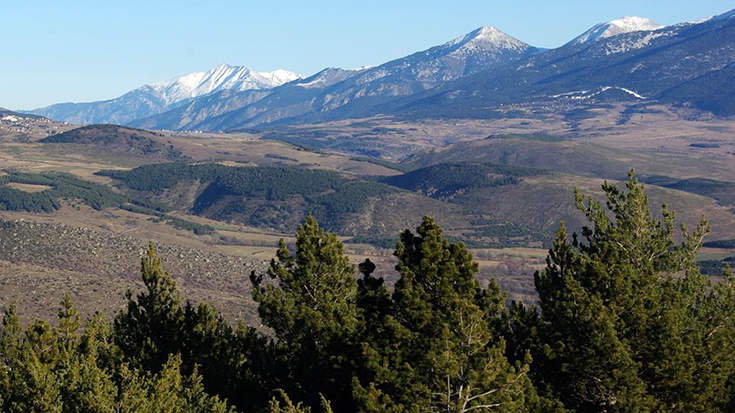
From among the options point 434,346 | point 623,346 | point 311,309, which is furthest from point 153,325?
point 623,346

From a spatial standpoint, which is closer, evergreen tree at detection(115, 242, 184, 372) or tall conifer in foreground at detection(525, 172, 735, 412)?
tall conifer in foreground at detection(525, 172, 735, 412)

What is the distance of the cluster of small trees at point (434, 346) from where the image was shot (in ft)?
109

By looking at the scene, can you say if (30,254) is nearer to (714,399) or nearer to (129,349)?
(129,349)

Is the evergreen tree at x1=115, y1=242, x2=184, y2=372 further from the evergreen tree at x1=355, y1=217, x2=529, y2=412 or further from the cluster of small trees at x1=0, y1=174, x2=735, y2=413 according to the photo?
the evergreen tree at x1=355, y1=217, x2=529, y2=412

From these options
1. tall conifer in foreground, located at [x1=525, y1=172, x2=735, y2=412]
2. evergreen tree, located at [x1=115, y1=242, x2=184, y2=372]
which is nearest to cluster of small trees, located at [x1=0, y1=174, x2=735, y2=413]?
tall conifer in foreground, located at [x1=525, y1=172, x2=735, y2=412]

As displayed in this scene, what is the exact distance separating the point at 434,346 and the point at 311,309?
11.4 meters

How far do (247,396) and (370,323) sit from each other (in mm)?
9128

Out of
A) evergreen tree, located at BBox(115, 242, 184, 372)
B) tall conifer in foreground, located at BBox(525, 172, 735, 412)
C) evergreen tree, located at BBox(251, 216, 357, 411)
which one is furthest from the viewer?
evergreen tree, located at BBox(115, 242, 184, 372)

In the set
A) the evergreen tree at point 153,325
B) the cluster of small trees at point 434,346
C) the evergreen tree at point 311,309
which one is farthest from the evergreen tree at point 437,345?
the evergreen tree at point 153,325

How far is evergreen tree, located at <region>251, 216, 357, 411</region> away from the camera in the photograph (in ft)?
139

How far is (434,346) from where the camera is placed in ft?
109

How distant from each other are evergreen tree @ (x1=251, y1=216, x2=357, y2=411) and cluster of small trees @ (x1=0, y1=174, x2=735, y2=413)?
9 cm

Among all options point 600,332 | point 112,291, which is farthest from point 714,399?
point 112,291

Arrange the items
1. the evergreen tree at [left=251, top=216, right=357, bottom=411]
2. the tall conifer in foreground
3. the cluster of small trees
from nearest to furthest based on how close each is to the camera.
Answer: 1. the cluster of small trees
2. the tall conifer in foreground
3. the evergreen tree at [left=251, top=216, right=357, bottom=411]
